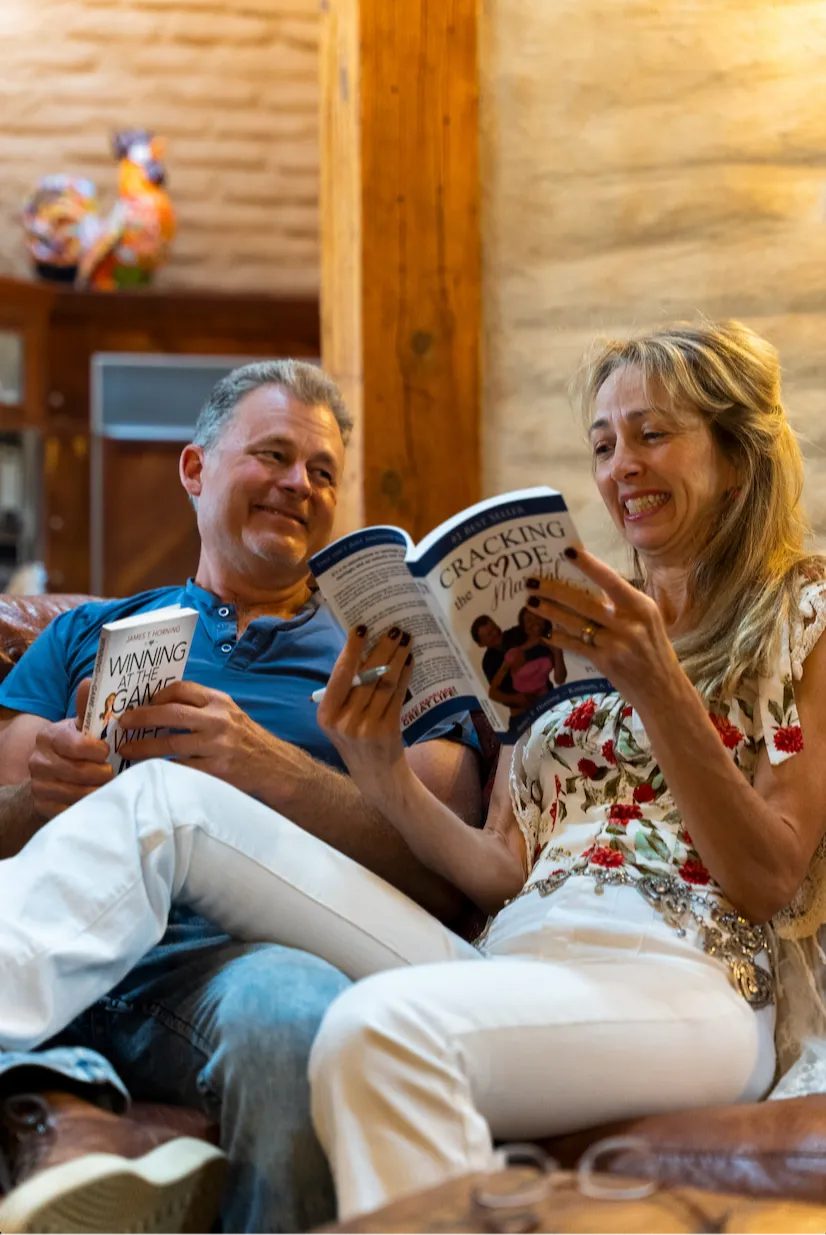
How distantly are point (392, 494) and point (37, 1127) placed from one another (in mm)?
1579

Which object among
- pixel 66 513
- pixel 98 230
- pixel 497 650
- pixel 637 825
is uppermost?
pixel 98 230

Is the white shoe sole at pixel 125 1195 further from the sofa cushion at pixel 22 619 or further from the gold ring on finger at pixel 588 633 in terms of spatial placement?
the sofa cushion at pixel 22 619

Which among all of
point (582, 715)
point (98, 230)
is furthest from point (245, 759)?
point (98, 230)

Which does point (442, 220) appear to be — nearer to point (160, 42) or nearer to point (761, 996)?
point (761, 996)

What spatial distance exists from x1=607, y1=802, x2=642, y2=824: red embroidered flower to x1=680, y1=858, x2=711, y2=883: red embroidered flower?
0.09 metres

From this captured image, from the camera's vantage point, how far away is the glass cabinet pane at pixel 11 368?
5281mm

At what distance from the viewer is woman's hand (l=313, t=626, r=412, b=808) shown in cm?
166

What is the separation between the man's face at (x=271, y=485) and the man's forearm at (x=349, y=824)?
42 cm

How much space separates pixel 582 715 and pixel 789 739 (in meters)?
0.29

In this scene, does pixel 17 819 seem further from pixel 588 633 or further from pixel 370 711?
pixel 588 633

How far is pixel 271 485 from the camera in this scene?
221cm

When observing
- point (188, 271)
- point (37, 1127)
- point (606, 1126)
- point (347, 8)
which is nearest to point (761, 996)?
point (606, 1126)

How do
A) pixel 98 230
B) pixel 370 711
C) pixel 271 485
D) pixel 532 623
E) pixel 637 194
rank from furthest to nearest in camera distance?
pixel 98 230, pixel 637 194, pixel 271 485, pixel 370 711, pixel 532 623

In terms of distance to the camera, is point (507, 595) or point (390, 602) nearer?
point (507, 595)
